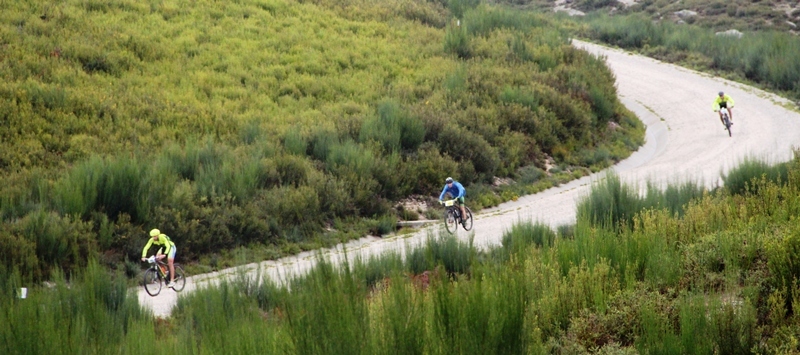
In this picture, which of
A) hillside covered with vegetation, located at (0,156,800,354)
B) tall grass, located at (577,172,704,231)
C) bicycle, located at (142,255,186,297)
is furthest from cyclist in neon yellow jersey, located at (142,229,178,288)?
tall grass, located at (577,172,704,231)

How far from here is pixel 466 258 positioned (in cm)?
1311

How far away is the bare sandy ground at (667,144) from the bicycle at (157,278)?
17 cm

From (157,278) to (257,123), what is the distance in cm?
903

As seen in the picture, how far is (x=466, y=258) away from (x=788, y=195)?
475cm

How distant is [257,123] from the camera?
22.3 meters

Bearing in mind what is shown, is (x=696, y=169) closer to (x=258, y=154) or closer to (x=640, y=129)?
(x=640, y=129)

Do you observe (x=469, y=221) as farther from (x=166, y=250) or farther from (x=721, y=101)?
(x=721, y=101)

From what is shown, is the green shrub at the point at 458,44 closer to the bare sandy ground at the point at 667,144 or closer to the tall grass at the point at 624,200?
the bare sandy ground at the point at 667,144

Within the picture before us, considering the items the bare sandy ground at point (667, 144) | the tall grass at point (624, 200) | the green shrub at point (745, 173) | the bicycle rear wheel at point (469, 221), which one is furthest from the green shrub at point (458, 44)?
the tall grass at point (624, 200)

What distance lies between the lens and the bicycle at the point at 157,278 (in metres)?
13.8

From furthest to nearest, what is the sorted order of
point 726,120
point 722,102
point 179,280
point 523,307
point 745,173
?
point 722,102
point 726,120
point 745,173
point 179,280
point 523,307

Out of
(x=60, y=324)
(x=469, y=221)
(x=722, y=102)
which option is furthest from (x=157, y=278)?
(x=722, y=102)

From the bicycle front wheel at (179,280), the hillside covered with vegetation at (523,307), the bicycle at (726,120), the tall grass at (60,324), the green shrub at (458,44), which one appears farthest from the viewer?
the green shrub at (458,44)

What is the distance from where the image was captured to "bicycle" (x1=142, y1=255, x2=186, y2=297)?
13797mm
